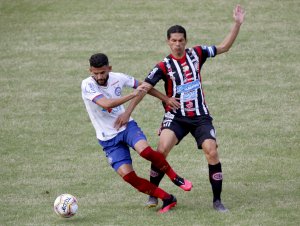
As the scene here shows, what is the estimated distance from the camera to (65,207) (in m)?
10.5

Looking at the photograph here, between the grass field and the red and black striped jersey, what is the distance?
1411 mm

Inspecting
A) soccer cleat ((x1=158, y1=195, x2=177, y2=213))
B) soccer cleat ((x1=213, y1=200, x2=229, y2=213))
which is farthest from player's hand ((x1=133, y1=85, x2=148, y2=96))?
soccer cleat ((x1=213, y1=200, x2=229, y2=213))

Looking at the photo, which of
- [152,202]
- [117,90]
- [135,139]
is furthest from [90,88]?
[152,202]

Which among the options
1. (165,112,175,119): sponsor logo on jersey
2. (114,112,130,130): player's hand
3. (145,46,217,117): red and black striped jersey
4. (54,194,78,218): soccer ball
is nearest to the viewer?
(54,194,78,218): soccer ball

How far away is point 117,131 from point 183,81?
3.84 ft

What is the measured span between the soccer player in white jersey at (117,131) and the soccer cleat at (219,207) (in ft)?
1.40

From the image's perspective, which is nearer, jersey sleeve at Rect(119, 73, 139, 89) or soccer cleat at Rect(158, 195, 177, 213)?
soccer cleat at Rect(158, 195, 177, 213)

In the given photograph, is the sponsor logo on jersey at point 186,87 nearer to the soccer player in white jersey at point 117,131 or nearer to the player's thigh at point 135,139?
the soccer player in white jersey at point 117,131

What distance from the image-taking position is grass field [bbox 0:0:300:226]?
11.4 m

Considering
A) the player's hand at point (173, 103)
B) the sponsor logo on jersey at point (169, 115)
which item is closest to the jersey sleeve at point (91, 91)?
the player's hand at point (173, 103)

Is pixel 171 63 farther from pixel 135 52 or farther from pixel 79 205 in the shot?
pixel 135 52

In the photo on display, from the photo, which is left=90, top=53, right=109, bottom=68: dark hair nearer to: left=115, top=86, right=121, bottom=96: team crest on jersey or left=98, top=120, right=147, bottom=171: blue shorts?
left=115, top=86, right=121, bottom=96: team crest on jersey

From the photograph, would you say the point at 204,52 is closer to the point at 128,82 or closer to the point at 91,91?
the point at 128,82

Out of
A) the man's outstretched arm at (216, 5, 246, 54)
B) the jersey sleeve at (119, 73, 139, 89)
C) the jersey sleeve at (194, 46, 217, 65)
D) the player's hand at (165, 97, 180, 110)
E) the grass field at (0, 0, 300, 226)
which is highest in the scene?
the man's outstretched arm at (216, 5, 246, 54)
